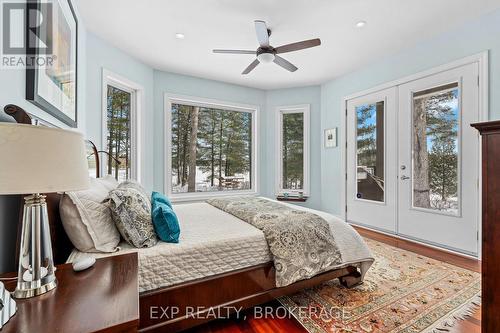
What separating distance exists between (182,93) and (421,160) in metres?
3.83

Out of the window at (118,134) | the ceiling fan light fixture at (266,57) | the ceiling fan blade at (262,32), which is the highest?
the ceiling fan blade at (262,32)

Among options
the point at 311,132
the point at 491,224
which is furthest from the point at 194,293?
the point at 311,132

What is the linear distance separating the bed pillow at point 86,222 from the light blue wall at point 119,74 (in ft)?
5.61

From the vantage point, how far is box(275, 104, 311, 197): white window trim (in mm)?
4691

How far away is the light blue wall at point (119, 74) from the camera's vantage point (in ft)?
8.88

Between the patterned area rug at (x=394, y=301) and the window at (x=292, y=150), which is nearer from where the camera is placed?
the patterned area rug at (x=394, y=301)

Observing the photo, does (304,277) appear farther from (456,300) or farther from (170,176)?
(170,176)

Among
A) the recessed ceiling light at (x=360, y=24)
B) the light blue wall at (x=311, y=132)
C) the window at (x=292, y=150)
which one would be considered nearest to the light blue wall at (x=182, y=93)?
the light blue wall at (x=311, y=132)

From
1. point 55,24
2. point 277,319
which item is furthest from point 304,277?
point 55,24

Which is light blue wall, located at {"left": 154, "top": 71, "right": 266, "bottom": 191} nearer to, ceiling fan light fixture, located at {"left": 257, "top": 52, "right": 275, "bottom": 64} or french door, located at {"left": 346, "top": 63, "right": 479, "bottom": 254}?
ceiling fan light fixture, located at {"left": 257, "top": 52, "right": 275, "bottom": 64}

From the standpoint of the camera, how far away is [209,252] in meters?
1.47

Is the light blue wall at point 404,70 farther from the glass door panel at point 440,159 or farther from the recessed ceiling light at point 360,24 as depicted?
the recessed ceiling light at point 360,24

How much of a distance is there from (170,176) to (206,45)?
2.15 meters

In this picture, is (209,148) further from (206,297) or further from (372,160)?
(206,297)
